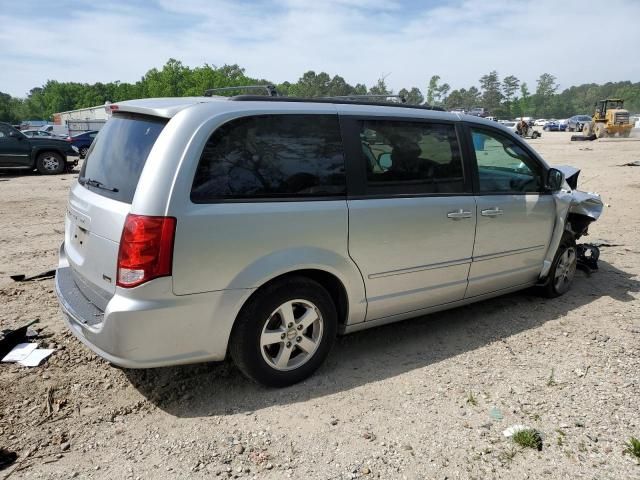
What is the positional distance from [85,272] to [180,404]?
3.33 feet

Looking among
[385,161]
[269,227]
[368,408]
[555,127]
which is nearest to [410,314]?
[368,408]

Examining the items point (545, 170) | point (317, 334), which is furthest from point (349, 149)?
point (545, 170)

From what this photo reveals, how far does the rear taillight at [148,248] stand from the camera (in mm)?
2604

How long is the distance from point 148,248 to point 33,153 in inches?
644

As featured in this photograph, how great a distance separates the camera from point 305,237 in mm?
3061

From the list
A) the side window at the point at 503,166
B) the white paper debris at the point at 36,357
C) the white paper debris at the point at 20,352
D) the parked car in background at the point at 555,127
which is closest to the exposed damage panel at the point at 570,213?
the side window at the point at 503,166

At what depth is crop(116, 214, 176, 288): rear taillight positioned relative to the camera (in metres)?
2.60

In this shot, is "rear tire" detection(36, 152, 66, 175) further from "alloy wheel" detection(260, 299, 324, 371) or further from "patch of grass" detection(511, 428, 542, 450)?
"patch of grass" detection(511, 428, 542, 450)

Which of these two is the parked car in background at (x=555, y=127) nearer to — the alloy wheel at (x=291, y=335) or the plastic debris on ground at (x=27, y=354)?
the alloy wheel at (x=291, y=335)

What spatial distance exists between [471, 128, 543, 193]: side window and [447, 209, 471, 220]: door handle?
31 cm

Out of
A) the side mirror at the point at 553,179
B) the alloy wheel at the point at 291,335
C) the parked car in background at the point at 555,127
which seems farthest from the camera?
the parked car in background at the point at 555,127

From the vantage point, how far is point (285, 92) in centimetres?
9988

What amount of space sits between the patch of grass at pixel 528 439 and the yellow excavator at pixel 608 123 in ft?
129

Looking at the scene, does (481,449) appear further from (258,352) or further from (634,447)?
(258,352)
